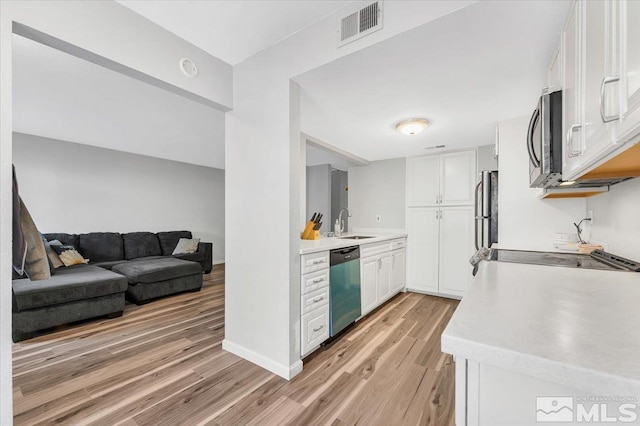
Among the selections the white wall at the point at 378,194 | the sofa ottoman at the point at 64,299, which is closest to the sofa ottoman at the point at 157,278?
the sofa ottoman at the point at 64,299

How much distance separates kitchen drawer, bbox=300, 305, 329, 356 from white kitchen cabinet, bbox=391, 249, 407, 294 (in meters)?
1.61

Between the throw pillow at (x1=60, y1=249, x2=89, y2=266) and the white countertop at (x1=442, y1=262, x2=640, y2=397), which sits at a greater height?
the white countertop at (x1=442, y1=262, x2=640, y2=397)

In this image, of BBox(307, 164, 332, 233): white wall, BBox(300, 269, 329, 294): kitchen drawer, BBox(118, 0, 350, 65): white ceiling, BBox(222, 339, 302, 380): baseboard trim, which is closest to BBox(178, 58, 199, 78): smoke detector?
BBox(118, 0, 350, 65): white ceiling

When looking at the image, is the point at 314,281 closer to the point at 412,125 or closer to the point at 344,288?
the point at 344,288

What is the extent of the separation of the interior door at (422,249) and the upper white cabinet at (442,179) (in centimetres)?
18

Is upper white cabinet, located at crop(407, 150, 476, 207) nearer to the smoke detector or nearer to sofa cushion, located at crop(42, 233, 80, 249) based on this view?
the smoke detector

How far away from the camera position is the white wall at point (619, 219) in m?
1.29

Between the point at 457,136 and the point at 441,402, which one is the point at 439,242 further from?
the point at 441,402

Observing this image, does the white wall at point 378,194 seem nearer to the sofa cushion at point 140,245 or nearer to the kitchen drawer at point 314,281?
the kitchen drawer at point 314,281

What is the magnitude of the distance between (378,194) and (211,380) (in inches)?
133

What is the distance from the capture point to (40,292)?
8.60 ft

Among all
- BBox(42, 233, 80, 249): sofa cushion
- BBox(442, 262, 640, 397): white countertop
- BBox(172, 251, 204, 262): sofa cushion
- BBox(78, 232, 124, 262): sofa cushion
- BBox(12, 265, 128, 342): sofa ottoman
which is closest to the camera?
BBox(442, 262, 640, 397): white countertop

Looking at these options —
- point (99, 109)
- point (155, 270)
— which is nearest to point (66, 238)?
point (155, 270)

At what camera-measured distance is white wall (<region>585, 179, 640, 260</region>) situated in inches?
50.6
